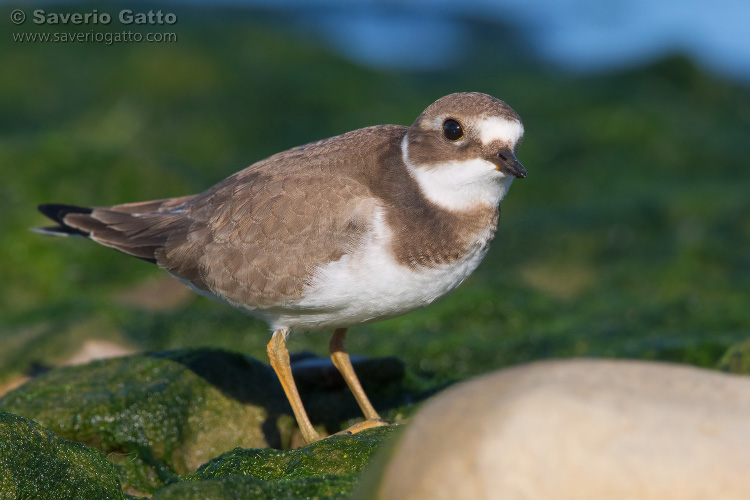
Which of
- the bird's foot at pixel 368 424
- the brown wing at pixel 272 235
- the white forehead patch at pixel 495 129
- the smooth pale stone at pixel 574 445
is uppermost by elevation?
the white forehead patch at pixel 495 129

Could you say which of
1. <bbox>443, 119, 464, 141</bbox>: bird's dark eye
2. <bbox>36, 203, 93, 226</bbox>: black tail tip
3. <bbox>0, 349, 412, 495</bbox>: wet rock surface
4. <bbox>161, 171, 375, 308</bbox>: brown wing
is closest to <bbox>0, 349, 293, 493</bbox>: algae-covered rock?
<bbox>0, 349, 412, 495</bbox>: wet rock surface

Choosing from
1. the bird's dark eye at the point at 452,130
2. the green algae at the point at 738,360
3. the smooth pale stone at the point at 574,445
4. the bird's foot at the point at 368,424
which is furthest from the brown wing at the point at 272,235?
the green algae at the point at 738,360

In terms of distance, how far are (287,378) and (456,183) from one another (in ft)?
5.80

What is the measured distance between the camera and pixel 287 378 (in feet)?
20.6

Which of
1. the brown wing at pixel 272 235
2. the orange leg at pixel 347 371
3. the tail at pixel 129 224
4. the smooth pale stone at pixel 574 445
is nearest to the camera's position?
the smooth pale stone at pixel 574 445

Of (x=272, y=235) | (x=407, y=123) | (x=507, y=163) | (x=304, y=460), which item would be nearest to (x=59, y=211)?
(x=272, y=235)

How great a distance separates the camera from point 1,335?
7.99 meters

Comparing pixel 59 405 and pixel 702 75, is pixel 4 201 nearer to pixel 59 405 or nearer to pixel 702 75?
pixel 59 405

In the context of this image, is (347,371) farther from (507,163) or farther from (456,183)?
(507,163)

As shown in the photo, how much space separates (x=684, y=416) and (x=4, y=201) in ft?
30.0

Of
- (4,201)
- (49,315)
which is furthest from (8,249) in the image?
(49,315)

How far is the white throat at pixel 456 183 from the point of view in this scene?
5.75 metres

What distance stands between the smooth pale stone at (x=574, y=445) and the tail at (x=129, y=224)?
376 centimetres

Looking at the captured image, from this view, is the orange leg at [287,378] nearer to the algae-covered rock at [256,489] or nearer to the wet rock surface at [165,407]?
the wet rock surface at [165,407]
